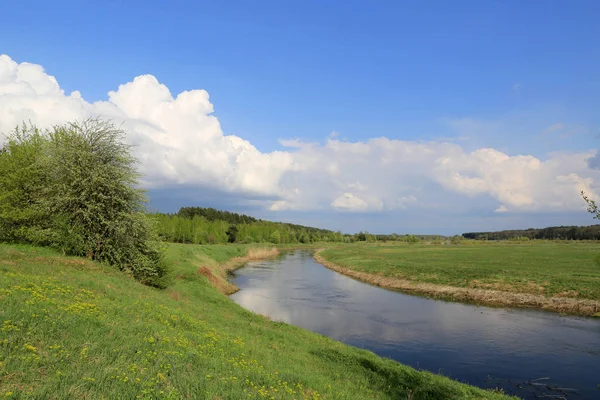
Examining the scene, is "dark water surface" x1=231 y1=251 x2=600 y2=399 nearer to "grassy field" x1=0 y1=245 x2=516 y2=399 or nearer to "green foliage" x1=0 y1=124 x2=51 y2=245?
"grassy field" x1=0 y1=245 x2=516 y2=399

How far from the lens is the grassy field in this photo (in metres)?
8.20

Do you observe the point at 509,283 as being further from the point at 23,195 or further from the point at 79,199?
the point at 23,195

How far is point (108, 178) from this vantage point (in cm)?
2658

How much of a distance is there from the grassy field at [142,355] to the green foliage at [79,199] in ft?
15.7

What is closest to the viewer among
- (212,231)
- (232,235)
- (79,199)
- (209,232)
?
(79,199)

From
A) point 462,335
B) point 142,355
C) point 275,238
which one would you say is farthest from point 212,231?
point 142,355

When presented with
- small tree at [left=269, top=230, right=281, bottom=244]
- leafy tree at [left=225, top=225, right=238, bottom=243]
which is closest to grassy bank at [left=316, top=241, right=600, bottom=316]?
small tree at [left=269, top=230, right=281, bottom=244]

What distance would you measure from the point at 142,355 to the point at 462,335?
82.3 feet

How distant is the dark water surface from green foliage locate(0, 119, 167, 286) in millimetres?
14363

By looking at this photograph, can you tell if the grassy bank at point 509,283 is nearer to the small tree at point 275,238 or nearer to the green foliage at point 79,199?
the green foliage at point 79,199

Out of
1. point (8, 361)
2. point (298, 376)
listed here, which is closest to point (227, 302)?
point (298, 376)

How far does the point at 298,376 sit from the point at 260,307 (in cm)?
2375

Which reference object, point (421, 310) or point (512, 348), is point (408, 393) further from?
point (421, 310)

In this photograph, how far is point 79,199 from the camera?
83.5 ft
